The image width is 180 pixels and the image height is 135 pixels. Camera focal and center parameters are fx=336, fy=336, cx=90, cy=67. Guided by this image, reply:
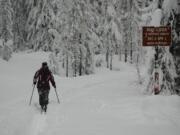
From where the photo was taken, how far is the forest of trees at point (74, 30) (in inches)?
1554

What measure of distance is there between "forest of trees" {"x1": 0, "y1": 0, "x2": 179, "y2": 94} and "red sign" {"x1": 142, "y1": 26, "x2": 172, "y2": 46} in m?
14.6

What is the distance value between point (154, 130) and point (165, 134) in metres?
0.43

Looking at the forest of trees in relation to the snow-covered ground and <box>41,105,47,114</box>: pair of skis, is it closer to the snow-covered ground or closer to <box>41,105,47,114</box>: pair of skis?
the snow-covered ground

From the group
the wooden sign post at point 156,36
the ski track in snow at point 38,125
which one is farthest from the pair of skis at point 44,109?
the wooden sign post at point 156,36

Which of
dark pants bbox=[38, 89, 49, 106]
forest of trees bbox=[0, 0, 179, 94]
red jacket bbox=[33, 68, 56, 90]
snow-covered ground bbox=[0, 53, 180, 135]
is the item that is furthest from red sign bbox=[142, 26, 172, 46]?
forest of trees bbox=[0, 0, 179, 94]

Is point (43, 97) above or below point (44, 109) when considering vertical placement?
above

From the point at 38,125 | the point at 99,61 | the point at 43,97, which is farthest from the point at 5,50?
the point at 38,125

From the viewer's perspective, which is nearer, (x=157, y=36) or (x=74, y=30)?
(x=157, y=36)

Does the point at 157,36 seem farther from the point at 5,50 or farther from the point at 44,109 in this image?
the point at 5,50

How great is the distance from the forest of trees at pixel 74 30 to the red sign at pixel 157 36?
1455 cm

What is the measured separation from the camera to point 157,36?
13.4 meters

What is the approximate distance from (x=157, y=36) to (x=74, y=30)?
26.2 metres

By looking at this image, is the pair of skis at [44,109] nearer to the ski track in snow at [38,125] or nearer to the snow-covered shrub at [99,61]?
the ski track in snow at [38,125]

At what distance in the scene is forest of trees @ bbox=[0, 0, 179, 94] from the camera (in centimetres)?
3947
